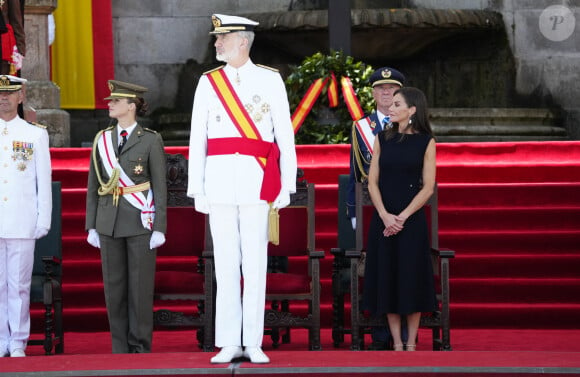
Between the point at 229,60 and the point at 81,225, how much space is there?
10.4ft

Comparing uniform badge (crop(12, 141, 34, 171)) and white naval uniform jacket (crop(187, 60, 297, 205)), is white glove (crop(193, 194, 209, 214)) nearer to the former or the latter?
white naval uniform jacket (crop(187, 60, 297, 205))

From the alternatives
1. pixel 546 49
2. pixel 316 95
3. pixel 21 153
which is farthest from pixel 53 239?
pixel 546 49

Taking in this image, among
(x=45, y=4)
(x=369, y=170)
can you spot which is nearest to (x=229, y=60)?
(x=369, y=170)

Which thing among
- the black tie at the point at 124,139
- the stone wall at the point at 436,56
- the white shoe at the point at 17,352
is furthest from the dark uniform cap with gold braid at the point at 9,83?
the stone wall at the point at 436,56

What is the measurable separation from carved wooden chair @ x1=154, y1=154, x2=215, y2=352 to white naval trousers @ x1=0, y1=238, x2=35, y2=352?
71cm

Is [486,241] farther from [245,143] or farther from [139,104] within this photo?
[245,143]

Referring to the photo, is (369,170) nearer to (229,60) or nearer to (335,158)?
(229,60)

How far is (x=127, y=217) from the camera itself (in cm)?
635

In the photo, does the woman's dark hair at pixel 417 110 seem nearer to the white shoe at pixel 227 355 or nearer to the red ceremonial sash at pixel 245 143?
the red ceremonial sash at pixel 245 143

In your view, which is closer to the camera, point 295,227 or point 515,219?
point 295,227

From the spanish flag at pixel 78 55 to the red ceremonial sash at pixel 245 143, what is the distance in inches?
278

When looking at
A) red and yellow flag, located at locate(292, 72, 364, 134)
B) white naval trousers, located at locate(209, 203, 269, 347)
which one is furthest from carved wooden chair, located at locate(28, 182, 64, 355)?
red and yellow flag, located at locate(292, 72, 364, 134)

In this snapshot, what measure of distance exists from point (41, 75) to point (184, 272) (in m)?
4.29

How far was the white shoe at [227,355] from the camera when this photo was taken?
5.27m
